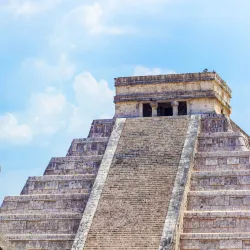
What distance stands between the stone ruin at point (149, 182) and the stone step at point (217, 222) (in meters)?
0.03

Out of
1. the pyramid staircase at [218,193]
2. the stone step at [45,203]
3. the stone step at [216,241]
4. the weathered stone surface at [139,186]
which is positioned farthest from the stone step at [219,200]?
the stone step at [45,203]

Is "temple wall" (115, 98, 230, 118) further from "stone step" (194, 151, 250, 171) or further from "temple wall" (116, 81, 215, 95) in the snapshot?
"stone step" (194, 151, 250, 171)

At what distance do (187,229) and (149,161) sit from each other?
2.97m

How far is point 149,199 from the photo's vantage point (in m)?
18.8

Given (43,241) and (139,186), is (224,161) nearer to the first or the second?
(139,186)

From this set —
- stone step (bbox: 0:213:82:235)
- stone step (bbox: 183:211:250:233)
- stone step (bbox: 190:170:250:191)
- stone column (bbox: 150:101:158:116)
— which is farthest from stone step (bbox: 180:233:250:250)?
stone column (bbox: 150:101:158:116)

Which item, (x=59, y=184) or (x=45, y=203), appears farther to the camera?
(x=59, y=184)

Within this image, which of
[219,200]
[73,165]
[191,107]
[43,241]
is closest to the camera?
[219,200]

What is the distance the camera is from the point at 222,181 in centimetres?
1942

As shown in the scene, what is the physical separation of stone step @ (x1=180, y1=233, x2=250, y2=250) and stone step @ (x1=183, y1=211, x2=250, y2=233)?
456 mm

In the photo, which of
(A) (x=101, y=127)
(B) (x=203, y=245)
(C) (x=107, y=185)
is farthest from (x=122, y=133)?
(B) (x=203, y=245)

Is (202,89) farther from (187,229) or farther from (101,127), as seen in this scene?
(187,229)

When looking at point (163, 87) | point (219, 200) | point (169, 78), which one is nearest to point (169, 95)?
point (163, 87)

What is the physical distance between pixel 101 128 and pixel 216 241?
22.9 ft
